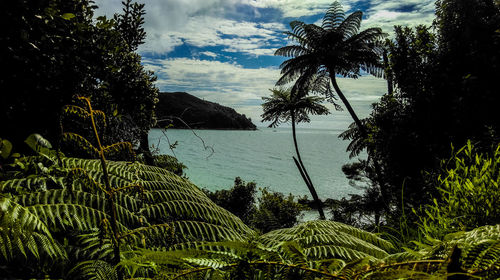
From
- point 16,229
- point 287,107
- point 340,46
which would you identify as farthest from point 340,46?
point 16,229

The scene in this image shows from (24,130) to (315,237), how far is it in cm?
318

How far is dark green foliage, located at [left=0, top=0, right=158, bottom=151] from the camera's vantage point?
7.86ft

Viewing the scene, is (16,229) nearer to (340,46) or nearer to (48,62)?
(48,62)

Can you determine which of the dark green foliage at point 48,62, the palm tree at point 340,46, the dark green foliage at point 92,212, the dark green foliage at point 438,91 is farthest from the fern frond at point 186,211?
the palm tree at point 340,46

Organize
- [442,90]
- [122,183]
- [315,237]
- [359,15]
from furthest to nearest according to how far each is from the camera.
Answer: [359,15]
[442,90]
[122,183]
[315,237]

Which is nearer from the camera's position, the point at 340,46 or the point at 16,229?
the point at 16,229

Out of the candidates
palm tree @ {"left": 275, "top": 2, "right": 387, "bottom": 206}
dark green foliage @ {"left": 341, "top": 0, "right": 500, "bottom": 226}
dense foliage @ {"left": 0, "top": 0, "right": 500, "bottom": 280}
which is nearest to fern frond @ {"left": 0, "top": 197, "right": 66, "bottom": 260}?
dense foliage @ {"left": 0, "top": 0, "right": 500, "bottom": 280}

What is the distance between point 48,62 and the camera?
9.25 ft

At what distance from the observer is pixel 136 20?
584cm

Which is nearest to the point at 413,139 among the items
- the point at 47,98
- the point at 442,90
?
the point at 442,90

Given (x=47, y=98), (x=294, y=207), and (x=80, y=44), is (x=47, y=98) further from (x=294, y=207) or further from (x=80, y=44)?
(x=294, y=207)

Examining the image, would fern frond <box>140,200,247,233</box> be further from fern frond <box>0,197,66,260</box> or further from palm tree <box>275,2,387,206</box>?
palm tree <box>275,2,387,206</box>

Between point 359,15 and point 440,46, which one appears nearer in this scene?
point 440,46

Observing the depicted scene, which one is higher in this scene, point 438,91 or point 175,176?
point 438,91
